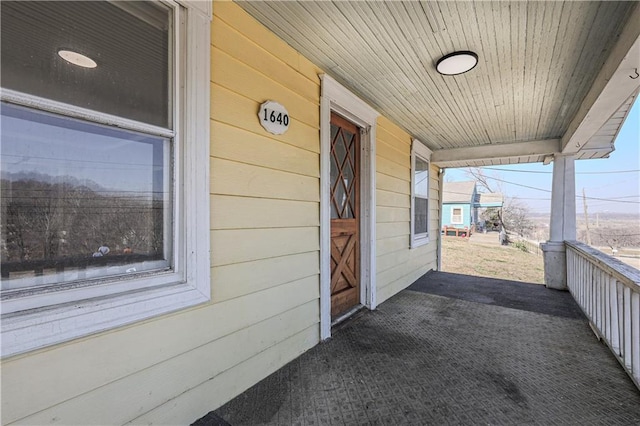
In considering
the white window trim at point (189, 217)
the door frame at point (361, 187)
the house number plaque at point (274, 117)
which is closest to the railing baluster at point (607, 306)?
the door frame at point (361, 187)

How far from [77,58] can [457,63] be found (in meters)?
2.38

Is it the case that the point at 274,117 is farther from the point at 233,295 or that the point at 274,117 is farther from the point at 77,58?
the point at 233,295

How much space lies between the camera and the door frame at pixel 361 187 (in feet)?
7.97

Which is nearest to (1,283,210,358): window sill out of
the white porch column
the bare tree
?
the white porch column

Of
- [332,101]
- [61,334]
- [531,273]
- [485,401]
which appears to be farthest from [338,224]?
[531,273]

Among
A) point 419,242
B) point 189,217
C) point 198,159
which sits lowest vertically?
point 419,242

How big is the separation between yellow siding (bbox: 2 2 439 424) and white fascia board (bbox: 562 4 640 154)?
1.99 m

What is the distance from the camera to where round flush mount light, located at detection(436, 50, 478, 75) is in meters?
2.12

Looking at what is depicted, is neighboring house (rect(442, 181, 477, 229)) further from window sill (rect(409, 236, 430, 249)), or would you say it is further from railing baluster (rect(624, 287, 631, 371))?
railing baluster (rect(624, 287, 631, 371))

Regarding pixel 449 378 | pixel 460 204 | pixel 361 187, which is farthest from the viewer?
pixel 460 204

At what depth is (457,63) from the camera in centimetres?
222

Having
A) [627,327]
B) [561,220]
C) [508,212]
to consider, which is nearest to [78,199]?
[627,327]

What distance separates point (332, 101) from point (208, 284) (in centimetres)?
191

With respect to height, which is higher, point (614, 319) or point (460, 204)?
point (460, 204)
